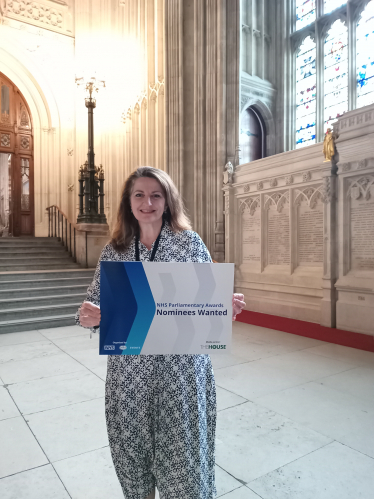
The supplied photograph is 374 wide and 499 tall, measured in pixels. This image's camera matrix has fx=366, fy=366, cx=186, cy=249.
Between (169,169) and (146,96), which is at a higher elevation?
(146,96)

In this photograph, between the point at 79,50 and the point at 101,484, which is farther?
the point at 79,50

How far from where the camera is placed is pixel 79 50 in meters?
11.3

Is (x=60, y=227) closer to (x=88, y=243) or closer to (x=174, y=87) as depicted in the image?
(x=88, y=243)

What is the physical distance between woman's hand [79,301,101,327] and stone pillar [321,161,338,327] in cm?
453

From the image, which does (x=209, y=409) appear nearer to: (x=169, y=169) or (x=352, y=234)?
(x=352, y=234)

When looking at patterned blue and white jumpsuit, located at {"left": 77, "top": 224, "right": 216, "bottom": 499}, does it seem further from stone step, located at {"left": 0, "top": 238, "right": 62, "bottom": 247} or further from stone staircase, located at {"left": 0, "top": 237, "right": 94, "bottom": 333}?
stone step, located at {"left": 0, "top": 238, "right": 62, "bottom": 247}

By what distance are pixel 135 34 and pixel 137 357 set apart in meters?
11.3

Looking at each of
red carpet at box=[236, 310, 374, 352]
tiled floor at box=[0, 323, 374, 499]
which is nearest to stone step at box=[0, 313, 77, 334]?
tiled floor at box=[0, 323, 374, 499]

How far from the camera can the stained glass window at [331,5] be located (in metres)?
7.86

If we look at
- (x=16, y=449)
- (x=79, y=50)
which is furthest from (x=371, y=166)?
(x=79, y=50)

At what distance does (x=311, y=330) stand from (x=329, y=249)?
116 centimetres

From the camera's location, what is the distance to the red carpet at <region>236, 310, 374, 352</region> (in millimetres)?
4339

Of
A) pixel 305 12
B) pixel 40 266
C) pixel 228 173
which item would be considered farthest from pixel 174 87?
pixel 40 266

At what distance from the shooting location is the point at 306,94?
8883 mm
